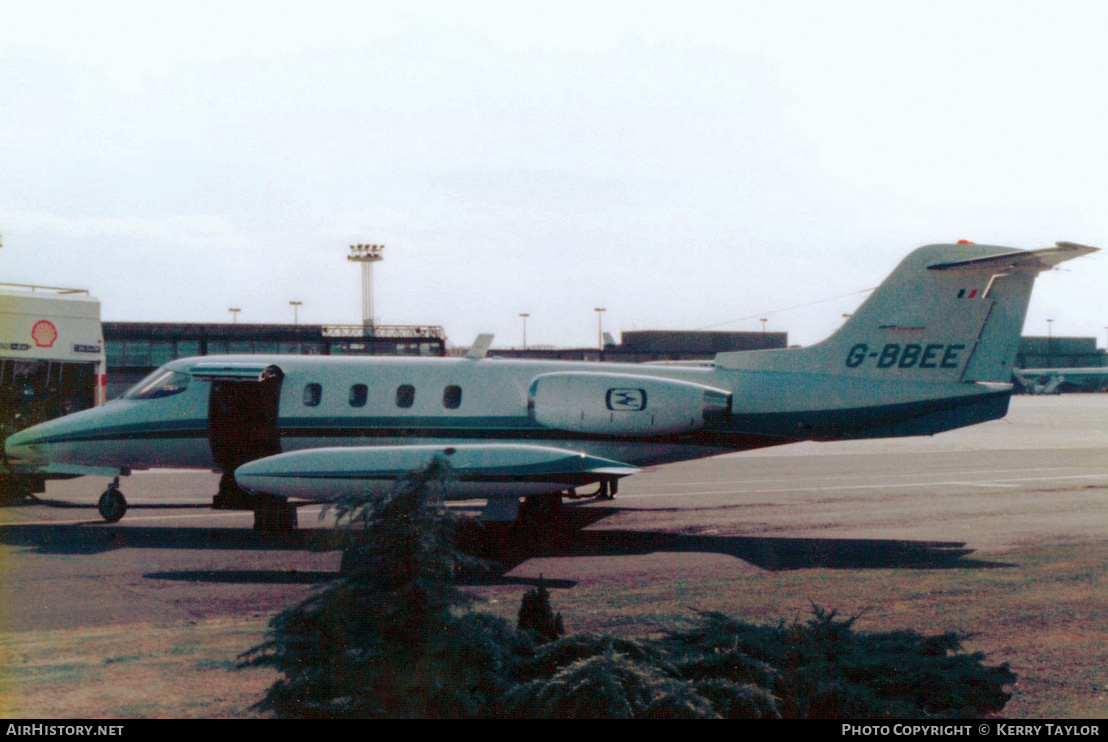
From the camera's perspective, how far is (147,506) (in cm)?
1747

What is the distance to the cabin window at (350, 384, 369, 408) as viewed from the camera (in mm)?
15070

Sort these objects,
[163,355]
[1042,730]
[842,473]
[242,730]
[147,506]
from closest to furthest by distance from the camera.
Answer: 1. [242,730]
2. [1042,730]
3. [147,506]
4. [842,473]
5. [163,355]

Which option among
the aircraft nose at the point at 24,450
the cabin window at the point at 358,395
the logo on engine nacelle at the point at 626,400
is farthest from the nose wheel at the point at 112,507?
the logo on engine nacelle at the point at 626,400

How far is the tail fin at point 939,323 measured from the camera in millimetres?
14016

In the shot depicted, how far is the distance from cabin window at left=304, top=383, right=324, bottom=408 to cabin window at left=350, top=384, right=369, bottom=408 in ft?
1.72

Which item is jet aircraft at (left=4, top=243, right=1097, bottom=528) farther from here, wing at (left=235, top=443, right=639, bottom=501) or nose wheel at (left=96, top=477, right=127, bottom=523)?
wing at (left=235, top=443, right=639, bottom=501)

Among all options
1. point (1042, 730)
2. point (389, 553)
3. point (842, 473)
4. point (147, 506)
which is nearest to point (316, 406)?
point (147, 506)

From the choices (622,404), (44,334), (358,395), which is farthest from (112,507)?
(622,404)

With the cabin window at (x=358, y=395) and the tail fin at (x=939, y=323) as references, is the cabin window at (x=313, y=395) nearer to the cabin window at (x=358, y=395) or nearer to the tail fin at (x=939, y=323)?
the cabin window at (x=358, y=395)

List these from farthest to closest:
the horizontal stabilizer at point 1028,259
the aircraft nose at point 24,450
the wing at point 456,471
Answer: the aircraft nose at point 24,450
the horizontal stabilizer at point 1028,259
the wing at point 456,471

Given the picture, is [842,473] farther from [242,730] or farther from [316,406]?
[242,730]

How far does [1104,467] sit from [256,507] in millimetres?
24188

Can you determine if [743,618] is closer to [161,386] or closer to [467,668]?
[467,668]

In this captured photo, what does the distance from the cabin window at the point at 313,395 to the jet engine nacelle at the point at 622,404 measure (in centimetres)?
362
